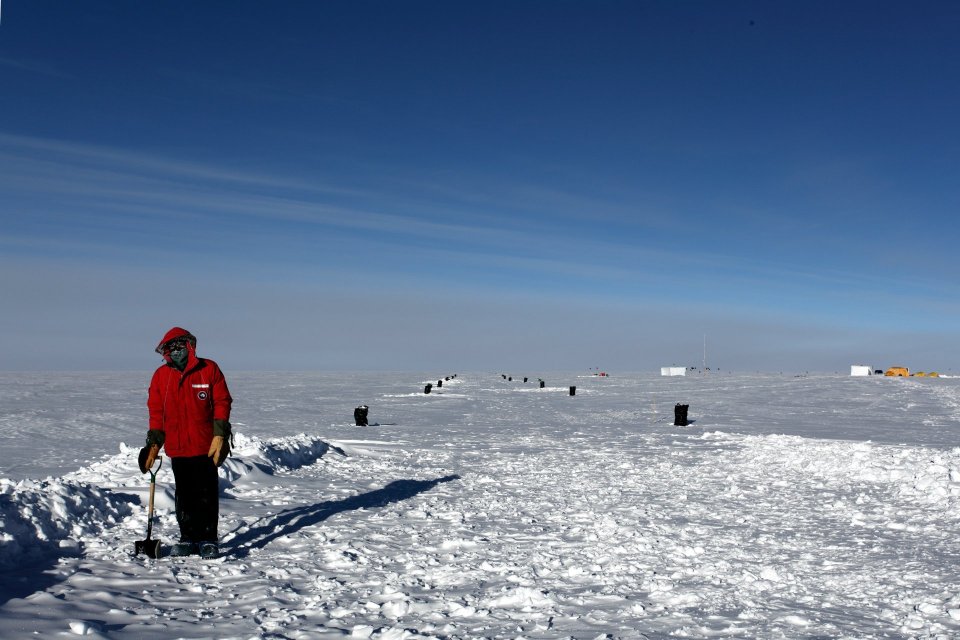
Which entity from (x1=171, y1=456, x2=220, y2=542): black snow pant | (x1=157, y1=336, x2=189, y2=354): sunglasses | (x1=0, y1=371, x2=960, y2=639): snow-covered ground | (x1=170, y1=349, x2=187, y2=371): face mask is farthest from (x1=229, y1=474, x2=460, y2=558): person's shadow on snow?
(x1=157, y1=336, x2=189, y2=354): sunglasses

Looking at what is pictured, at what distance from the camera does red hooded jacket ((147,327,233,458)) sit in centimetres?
630

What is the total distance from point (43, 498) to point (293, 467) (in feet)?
18.7

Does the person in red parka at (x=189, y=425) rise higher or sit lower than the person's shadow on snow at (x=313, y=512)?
higher

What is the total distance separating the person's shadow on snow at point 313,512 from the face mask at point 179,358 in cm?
168

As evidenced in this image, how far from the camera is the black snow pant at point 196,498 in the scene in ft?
20.6

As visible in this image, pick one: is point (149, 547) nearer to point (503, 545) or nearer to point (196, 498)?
point (196, 498)

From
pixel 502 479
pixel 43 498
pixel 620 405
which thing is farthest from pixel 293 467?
pixel 620 405

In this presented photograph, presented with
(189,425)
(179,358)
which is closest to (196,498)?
(189,425)

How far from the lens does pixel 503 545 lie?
277 inches

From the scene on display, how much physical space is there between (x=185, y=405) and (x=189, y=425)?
18cm

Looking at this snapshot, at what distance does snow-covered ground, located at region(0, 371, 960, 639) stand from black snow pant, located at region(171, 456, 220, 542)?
1.06 feet

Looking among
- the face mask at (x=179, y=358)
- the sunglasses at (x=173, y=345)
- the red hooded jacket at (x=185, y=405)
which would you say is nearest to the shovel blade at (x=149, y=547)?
the red hooded jacket at (x=185, y=405)

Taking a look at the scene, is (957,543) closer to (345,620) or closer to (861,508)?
(861,508)

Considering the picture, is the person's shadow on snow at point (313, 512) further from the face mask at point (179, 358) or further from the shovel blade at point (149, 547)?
the face mask at point (179, 358)
